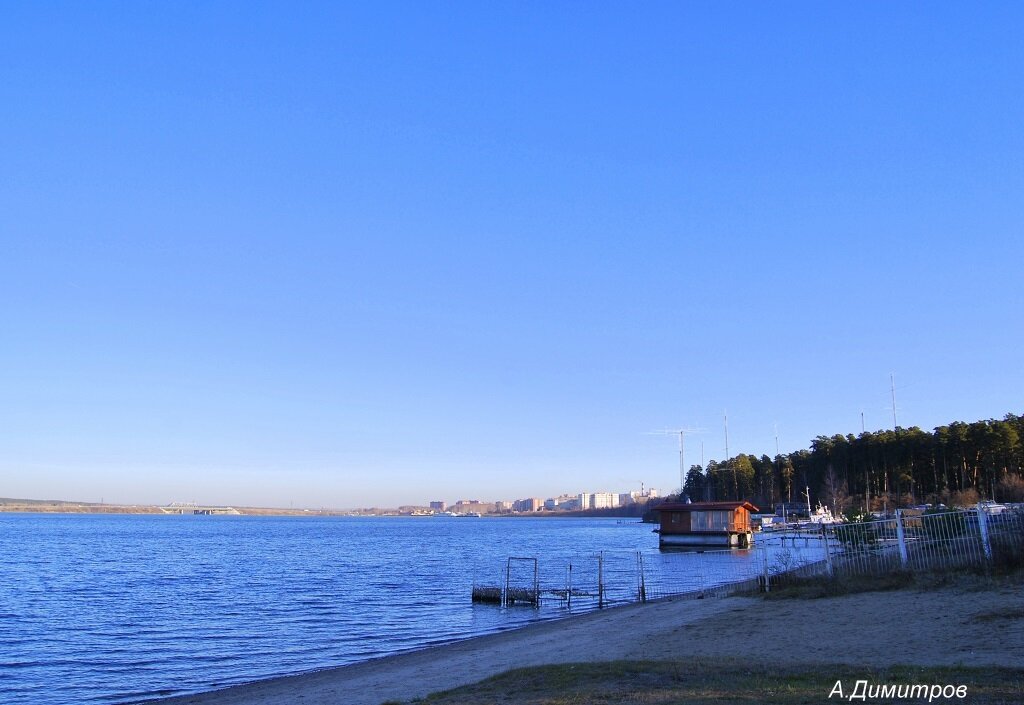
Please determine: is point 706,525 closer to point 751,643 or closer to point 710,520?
point 710,520

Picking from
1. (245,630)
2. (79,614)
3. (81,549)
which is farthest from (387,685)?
(81,549)

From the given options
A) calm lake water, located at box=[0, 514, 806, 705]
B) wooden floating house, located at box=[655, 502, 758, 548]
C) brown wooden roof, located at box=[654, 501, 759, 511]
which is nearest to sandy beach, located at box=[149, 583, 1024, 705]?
calm lake water, located at box=[0, 514, 806, 705]

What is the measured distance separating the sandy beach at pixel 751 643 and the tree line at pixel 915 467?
211 ft

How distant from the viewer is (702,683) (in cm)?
1268

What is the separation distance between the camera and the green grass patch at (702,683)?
10.9 m

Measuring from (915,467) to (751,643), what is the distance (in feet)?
372

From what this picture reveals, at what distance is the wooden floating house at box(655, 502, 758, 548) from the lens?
80500 millimetres

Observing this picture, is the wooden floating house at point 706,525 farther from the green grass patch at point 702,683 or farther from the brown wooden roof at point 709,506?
the green grass patch at point 702,683

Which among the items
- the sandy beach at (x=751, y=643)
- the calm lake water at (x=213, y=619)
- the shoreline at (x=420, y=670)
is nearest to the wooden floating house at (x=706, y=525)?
the calm lake water at (x=213, y=619)

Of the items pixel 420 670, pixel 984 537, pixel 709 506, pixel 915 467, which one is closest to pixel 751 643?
pixel 420 670

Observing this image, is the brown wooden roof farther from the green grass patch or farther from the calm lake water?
the green grass patch

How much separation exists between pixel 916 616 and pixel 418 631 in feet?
69.1

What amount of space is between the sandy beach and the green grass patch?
136 cm

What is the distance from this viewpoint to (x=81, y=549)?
100938 millimetres
